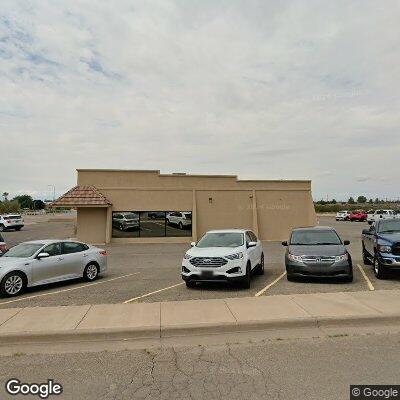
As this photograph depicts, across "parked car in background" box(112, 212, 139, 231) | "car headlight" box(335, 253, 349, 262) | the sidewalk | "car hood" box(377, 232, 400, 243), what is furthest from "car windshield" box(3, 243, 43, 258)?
"parked car in background" box(112, 212, 139, 231)

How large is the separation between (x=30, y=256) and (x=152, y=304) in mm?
4143

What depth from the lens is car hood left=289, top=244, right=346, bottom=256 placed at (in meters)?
10.7

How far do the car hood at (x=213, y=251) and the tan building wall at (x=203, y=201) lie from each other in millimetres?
15782

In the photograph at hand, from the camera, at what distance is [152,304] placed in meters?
8.20

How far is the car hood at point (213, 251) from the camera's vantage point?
9844 mm

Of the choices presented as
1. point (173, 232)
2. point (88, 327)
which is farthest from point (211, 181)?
point (88, 327)

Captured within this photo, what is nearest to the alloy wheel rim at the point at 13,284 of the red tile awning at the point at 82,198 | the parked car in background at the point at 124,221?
the red tile awning at the point at 82,198

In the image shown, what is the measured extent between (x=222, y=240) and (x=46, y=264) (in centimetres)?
496

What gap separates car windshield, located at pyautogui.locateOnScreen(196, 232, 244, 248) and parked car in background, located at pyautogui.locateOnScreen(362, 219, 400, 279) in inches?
159

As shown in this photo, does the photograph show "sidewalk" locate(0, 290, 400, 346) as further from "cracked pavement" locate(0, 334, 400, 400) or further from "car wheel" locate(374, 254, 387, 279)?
"car wheel" locate(374, 254, 387, 279)

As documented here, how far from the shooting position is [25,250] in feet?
34.8

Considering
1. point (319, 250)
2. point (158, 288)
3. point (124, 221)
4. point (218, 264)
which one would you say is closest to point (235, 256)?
point (218, 264)

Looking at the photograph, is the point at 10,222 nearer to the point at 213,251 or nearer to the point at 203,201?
the point at 203,201

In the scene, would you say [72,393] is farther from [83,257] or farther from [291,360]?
[83,257]
